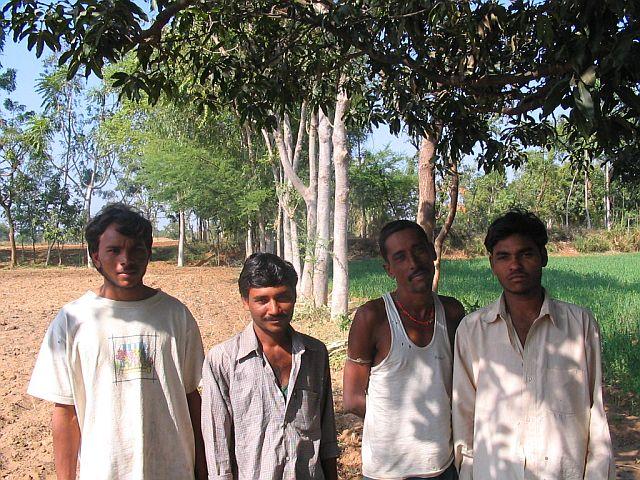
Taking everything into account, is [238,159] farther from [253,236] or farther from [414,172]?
[414,172]

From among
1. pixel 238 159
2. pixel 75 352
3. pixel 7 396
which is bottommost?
pixel 7 396

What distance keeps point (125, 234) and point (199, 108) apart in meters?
1.87

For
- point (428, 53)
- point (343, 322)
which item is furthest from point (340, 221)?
point (428, 53)

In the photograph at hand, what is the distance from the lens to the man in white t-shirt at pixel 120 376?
6.93ft

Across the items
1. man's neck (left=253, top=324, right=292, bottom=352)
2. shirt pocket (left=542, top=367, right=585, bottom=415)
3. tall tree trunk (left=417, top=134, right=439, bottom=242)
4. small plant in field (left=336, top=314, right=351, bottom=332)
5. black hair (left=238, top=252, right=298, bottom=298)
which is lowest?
small plant in field (left=336, top=314, right=351, bottom=332)

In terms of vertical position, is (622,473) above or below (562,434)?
below

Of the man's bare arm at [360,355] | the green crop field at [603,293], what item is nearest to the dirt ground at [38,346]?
the green crop field at [603,293]

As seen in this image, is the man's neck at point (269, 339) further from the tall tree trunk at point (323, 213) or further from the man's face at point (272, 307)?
the tall tree trunk at point (323, 213)

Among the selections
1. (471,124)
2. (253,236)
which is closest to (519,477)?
(471,124)

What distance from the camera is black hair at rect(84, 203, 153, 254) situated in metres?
2.25

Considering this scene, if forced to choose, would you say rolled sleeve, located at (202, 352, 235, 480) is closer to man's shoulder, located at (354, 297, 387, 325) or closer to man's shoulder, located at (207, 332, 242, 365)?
man's shoulder, located at (207, 332, 242, 365)

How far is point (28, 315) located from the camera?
41.2ft

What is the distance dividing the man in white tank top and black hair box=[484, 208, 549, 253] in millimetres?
265

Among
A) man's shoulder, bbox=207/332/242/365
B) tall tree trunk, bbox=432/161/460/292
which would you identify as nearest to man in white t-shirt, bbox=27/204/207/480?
man's shoulder, bbox=207/332/242/365
